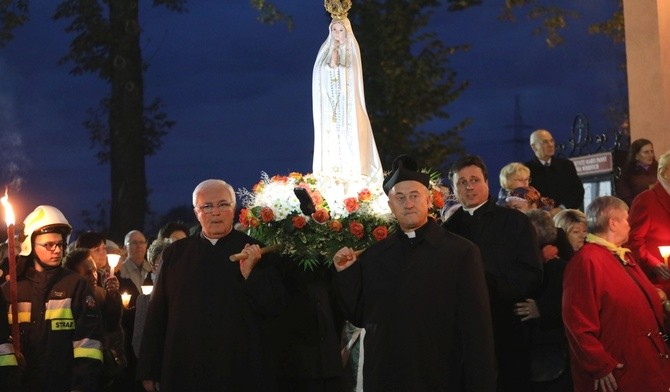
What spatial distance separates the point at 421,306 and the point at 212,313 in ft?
5.50

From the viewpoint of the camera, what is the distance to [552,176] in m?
11.9

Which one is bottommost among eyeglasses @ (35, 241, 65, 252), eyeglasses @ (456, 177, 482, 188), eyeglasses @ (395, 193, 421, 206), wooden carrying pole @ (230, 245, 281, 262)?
wooden carrying pole @ (230, 245, 281, 262)

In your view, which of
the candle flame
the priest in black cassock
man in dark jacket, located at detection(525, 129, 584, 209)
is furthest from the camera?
man in dark jacket, located at detection(525, 129, 584, 209)

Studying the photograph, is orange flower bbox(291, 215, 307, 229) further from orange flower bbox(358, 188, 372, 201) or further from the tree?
the tree

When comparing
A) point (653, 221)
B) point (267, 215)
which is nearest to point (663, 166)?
point (653, 221)

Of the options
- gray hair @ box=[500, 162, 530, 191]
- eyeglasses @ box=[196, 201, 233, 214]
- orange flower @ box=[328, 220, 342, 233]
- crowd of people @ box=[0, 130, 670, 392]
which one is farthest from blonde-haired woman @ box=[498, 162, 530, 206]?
eyeglasses @ box=[196, 201, 233, 214]

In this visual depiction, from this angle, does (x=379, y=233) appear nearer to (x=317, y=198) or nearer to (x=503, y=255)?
(x=317, y=198)

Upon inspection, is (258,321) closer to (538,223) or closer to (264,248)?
(264,248)

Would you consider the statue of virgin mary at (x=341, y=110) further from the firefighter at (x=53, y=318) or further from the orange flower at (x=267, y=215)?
the firefighter at (x=53, y=318)

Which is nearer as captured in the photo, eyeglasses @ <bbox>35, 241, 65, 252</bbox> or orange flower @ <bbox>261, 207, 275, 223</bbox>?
eyeglasses @ <bbox>35, 241, 65, 252</bbox>

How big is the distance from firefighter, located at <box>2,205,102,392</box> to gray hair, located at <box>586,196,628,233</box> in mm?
3470

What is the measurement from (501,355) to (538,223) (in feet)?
3.85

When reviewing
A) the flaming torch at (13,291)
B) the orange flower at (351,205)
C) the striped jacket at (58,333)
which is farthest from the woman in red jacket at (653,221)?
the flaming torch at (13,291)

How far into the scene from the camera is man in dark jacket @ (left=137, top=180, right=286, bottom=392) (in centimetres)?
726
